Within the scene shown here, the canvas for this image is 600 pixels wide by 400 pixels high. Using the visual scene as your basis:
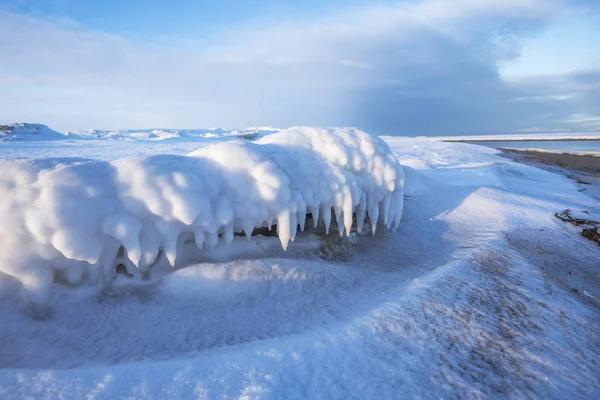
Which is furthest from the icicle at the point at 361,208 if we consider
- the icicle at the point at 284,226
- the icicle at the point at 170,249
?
the icicle at the point at 170,249

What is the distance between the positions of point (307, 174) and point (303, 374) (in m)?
2.30

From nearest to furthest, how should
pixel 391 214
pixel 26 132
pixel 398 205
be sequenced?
pixel 398 205, pixel 391 214, pixel 26 132

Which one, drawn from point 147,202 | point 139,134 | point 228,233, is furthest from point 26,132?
point 228,233

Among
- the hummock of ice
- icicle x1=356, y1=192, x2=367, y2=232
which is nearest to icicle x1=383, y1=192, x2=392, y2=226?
icicle x1=356, y1=192, x2=367, y2=232

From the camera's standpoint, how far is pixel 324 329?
2488 mm

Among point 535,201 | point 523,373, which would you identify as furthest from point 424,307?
point 535,201

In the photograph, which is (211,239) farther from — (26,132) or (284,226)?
(26,132)

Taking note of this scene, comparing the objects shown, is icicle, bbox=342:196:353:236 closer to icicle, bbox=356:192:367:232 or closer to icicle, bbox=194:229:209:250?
icicle, bbox=356:192:367:232

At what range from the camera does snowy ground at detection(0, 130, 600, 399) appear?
Result: 1900 mm

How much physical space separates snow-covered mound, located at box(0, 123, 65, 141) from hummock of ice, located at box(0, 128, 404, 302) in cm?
1767

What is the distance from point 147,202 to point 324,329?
1.73 m

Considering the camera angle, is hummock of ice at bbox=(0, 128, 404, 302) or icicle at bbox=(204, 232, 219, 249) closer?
hummock of ice at bbox=(0, 128, 404, 302)

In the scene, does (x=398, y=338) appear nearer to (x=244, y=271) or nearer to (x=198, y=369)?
(x=198, y=369)

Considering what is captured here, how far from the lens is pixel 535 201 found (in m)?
6.38
